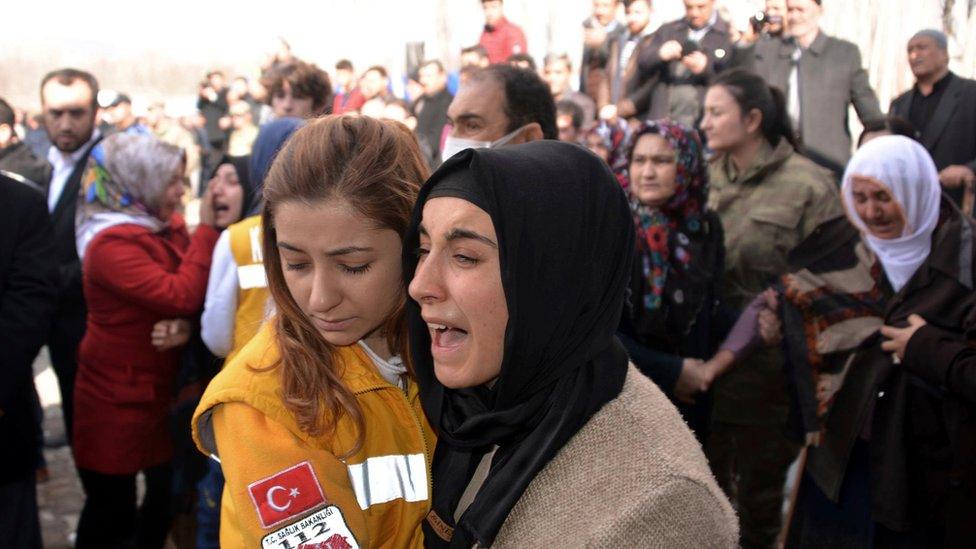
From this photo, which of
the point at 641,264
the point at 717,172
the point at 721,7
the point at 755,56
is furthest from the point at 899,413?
the point at 721,7

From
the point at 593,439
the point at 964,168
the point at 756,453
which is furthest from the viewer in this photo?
the point at 964,168

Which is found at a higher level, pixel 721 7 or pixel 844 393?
pixel 721 7

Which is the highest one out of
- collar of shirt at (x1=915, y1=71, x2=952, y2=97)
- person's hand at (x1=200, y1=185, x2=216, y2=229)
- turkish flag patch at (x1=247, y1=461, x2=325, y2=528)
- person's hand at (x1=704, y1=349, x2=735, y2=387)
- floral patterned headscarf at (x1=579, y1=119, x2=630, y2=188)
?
turkish flag patch at (x1=247, y1=461, x2=325, y2=528)

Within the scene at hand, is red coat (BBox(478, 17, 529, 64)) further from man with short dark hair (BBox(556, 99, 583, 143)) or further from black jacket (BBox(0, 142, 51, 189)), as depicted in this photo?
black jacket (BBox(0, 142, 51, 189))

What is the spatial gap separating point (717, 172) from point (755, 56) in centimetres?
299

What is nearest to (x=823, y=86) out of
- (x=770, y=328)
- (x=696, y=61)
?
(x=696, y=61)

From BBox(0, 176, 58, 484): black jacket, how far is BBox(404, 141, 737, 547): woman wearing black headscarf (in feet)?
7.44

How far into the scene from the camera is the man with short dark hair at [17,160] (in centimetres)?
588

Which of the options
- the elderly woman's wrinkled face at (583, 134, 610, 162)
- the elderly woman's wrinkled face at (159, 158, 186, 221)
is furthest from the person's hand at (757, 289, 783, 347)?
the elderly woman's wrinkled face at (583, 134, 610, 162)

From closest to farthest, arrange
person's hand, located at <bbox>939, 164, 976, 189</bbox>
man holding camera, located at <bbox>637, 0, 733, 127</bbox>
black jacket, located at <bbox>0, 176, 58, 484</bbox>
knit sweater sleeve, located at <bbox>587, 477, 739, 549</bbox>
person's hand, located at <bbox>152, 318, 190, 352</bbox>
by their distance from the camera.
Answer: knit sweater sleeve, located at <bbox>587, 477, 739, 549</bbox> < black jacket, located at <bbox>0, 176, 58, 484</bbox> < person's hand, located at <bbox>152, 318, 190, 352</bbox> < person's hand, located at <bbox>939, 164, 976, 189</bbox> < man holding camera, located at <bbox>637, 0, 733, 127</bbox>

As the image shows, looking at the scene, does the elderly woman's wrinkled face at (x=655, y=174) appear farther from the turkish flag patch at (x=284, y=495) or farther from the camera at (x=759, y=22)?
the camera at (x=759, y=22)

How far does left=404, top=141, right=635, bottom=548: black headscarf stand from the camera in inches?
63.5

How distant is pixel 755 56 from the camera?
23.6ft

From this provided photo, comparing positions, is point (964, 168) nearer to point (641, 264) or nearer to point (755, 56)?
point (755, 56)
